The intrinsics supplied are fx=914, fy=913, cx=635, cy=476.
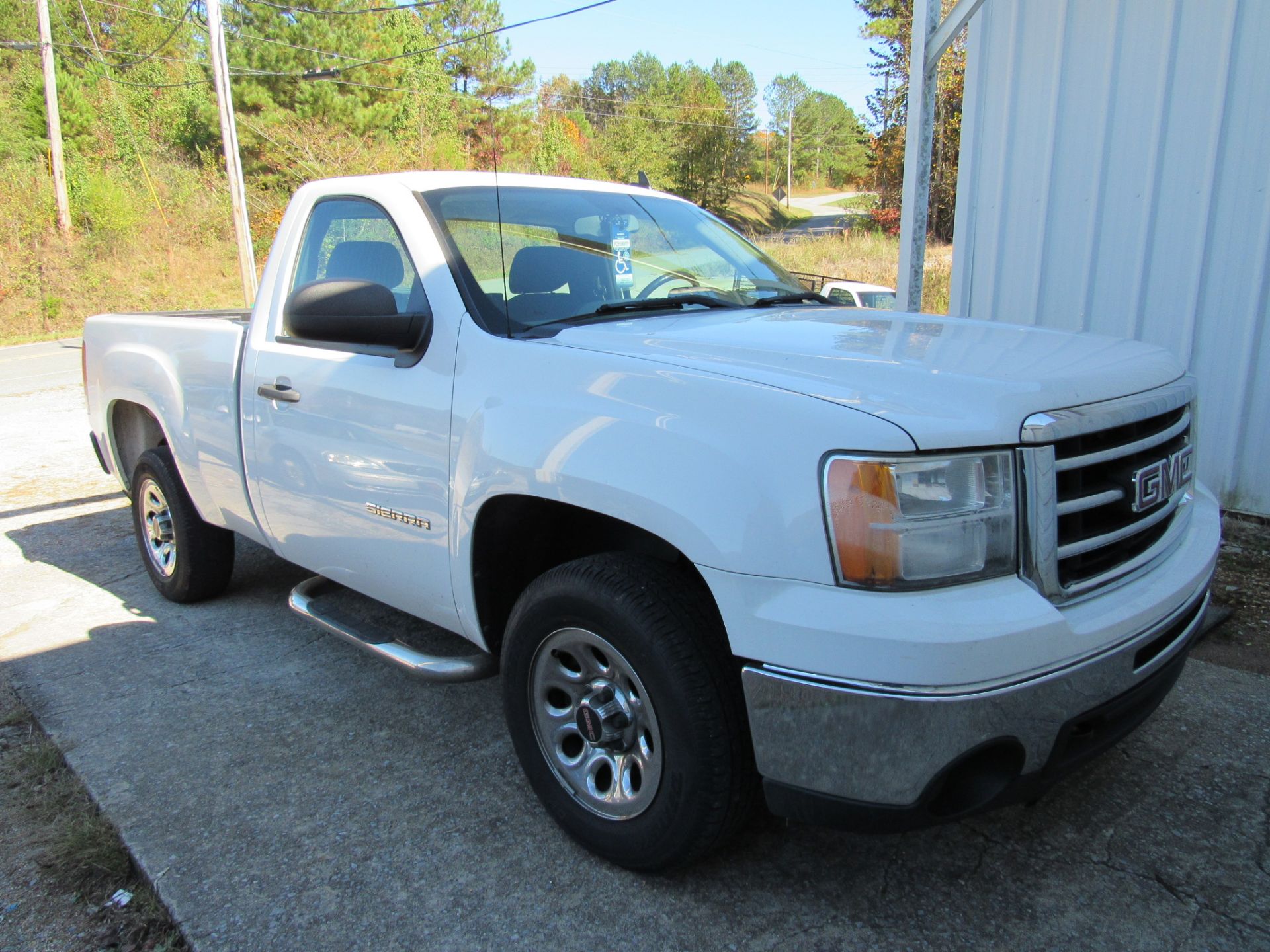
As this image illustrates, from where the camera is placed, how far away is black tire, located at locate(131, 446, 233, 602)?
166 inches

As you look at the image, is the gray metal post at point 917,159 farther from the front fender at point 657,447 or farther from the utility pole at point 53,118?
the utility pole at point 53,118

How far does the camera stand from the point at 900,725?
1786 mm

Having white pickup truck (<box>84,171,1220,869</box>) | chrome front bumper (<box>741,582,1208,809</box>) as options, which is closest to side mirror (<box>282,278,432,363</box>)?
white pickup truck (<box>84,171,1220,869</box>)

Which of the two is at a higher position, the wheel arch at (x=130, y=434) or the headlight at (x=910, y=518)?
the headlight at (x=910, y=518)

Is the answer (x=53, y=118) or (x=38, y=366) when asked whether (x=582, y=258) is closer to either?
(x=38, y=366)

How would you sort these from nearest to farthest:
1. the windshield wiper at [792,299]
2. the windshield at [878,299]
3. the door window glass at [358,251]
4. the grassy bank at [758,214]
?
the door window glass at [358,251], the windshield wiper at [792,299], the windshield at [878,299], the grassy bank at [758,214]

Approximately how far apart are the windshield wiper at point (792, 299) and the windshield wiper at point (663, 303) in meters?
0.15

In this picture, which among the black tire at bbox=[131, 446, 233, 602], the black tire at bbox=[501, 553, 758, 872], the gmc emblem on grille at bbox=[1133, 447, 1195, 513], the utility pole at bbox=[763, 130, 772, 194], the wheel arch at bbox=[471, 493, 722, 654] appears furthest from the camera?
the utility pole at bbox=[763, 130, 772, 194]

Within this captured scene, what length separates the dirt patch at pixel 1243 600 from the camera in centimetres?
356

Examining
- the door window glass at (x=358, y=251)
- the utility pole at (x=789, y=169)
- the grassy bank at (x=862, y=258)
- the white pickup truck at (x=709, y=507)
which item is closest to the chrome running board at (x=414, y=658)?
the white pickup truck at (x=709, y=507)

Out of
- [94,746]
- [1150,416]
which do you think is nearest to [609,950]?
[1150,416]

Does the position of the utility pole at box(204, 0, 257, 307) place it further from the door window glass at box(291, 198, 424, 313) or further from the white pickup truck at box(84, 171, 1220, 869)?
the white pickup truck at box(84, 171, 1220, 869)

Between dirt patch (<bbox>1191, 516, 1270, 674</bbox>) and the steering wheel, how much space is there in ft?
8.02

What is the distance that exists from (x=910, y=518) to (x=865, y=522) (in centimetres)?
9
